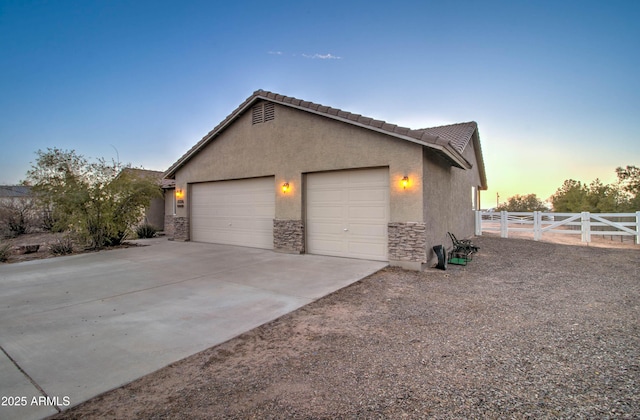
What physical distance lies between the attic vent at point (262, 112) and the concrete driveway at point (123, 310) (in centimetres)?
480

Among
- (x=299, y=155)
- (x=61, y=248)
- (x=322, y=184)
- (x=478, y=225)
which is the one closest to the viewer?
(x=322, y=184)

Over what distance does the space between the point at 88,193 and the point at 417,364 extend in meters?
12.4

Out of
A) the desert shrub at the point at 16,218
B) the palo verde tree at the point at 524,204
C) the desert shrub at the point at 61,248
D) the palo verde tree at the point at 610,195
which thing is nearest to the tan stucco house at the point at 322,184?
the desert shrub at the point at 61,248

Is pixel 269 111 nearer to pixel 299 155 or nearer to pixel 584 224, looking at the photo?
pixel 299 155

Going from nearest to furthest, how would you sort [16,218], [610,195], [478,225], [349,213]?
[349,213] < [478,225] < [16,218] < [610,195]

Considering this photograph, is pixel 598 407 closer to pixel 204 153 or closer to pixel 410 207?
pixel 410 207

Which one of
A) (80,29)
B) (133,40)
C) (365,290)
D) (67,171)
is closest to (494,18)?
(365,290)

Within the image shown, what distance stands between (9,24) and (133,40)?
3.58 m

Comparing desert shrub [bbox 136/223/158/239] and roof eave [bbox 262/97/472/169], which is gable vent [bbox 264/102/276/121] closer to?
roof eave [bbox 262/97/472/169]

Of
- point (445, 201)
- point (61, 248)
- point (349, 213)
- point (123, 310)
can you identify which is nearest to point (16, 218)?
point (61, 248)

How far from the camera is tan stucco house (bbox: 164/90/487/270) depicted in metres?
7.36

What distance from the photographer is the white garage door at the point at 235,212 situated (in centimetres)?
1056

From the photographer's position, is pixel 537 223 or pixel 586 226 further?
pixel 537 223

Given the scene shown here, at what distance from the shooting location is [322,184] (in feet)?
29.5
